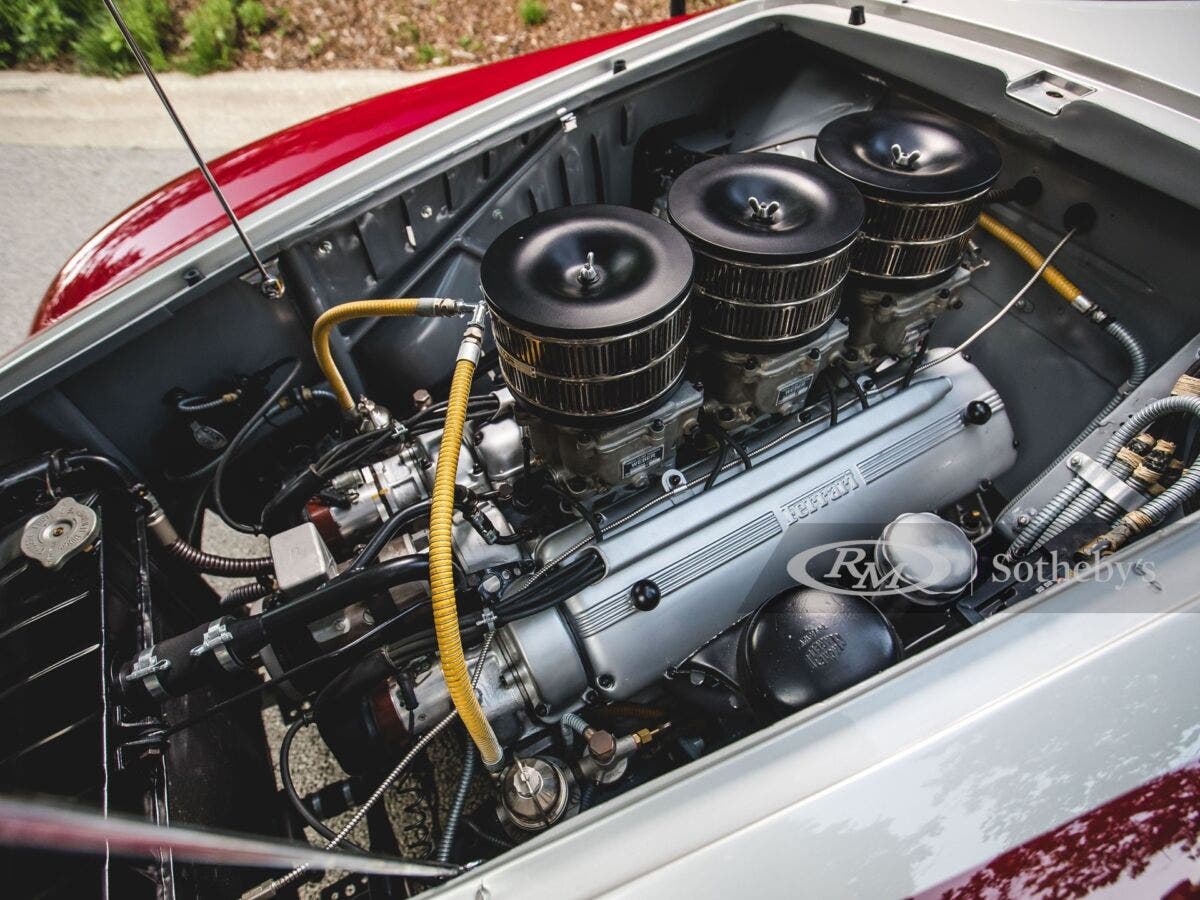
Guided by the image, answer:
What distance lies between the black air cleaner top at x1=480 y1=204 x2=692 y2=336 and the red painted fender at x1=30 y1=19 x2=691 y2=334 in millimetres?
901

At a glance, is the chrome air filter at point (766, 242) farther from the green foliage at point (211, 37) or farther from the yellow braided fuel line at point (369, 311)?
the green foliage at point (211, 37)

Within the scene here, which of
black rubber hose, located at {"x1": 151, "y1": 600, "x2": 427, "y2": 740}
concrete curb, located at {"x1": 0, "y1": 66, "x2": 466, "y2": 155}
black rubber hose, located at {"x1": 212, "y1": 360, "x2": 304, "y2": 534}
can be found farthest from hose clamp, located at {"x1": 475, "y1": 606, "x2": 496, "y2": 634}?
concrete curb, located at {"x1": 0, "y1": 66, "x2": 466, "y2": 155}

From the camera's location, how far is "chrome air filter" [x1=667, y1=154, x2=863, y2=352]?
1265 millimetres

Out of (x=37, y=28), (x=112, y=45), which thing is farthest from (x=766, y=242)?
(x=37, y=28)

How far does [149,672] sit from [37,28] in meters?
6.98

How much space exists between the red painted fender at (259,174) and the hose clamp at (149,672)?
0.97 meters

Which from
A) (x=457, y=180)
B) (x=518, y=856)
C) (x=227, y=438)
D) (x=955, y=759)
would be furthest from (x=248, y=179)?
(x=955, y=759)

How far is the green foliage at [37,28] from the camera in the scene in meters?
5.71

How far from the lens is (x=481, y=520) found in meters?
1.46

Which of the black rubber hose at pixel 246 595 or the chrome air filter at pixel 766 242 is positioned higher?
the chrome air filter at pixel 766 242

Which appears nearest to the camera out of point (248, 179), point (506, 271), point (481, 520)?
point (506, 271)

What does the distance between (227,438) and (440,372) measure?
1.82 ft

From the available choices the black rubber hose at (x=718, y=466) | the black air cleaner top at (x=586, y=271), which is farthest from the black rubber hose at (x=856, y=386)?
the black air cleaner top at (x=586, y=271)

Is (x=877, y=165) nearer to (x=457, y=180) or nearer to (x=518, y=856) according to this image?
(x=457, y=180)
